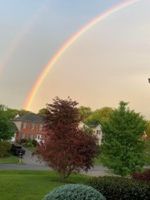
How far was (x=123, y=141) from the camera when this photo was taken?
40.4 meters

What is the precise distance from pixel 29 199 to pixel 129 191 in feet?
17.5

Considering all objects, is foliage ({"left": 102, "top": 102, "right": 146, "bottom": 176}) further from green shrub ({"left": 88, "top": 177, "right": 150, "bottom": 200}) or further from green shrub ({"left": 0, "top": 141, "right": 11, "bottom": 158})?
green shrub ({"left": 0, "top": 141, "right": 11, "bottom": 158})

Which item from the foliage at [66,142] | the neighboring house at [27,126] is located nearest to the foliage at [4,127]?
the foliage at [66,142]

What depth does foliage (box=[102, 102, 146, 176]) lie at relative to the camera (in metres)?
40.2

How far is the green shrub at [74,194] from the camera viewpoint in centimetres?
1434

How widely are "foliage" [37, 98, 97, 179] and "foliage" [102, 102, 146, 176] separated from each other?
5.92 meters

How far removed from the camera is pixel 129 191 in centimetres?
1944

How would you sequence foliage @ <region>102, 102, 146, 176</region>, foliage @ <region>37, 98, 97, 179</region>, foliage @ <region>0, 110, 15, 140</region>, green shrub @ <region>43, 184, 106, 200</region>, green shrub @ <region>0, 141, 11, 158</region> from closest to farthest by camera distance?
green shrub @ <region>43, 184, 106, 200</region> → foliage @ <region>37, 98, 97, 179</region> → foliage @ <region>102, 102, 146, 176</region> → green shrub @ <region>0, 141, 11, 158</region> → foliage @ <region>0, 110, 15, 140</region>

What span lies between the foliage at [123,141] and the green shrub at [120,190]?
20232 millimetres

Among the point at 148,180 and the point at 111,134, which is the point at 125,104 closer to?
the point at 111,134

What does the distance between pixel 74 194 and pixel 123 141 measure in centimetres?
2631

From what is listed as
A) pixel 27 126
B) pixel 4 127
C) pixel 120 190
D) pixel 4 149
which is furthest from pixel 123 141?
pixel 27 126

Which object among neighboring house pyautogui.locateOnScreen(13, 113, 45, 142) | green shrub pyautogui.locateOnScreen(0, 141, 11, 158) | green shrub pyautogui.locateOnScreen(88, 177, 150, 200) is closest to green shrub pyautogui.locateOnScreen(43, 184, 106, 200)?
green shrub pyautogui.locateOnScreen(88, 177, 150, 200)

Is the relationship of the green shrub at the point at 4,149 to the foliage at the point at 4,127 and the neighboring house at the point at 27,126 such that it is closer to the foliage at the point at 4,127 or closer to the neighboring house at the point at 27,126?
the foliage at the point at 4,127
